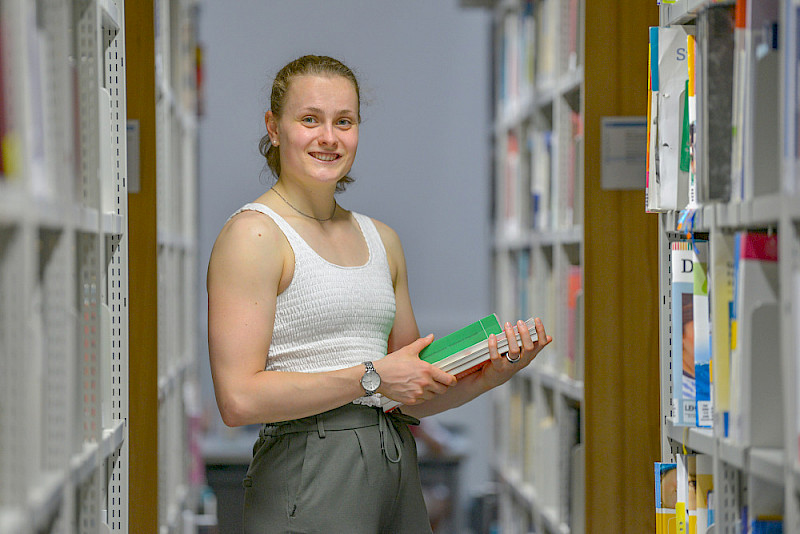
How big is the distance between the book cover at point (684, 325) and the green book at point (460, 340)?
0.34m

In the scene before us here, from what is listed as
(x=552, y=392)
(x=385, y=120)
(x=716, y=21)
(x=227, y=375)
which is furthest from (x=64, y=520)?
(x=385, y=120)

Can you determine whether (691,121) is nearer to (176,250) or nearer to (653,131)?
(653,131)

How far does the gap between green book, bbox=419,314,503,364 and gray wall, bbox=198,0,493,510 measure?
113 inches

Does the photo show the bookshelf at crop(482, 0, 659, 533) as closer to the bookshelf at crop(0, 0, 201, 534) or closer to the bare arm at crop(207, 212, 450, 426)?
the bare arm at crop(207, 212, 450, 426)

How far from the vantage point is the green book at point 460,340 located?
1732mm

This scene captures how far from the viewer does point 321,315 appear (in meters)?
1.69

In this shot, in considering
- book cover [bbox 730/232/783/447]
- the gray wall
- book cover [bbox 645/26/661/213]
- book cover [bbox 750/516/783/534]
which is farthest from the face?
the gray wall

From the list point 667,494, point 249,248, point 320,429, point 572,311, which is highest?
point 249,248

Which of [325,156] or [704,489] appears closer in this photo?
[704,489]

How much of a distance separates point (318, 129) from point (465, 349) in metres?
0.50

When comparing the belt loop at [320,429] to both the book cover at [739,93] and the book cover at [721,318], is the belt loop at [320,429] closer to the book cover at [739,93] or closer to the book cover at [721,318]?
the book cover at [721,318]

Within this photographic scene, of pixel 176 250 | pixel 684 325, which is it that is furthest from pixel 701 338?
pixel 176 250

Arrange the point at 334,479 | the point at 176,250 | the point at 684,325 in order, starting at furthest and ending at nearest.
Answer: the point at 176,250 → the point at 334,479 → the point at 684,325

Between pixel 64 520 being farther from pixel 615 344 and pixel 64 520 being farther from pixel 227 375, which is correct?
pixel 615 344
